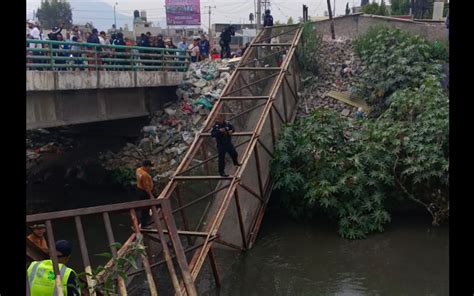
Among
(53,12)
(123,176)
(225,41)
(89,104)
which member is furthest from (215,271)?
(53,12)

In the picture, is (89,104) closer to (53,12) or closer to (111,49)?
(111,49)

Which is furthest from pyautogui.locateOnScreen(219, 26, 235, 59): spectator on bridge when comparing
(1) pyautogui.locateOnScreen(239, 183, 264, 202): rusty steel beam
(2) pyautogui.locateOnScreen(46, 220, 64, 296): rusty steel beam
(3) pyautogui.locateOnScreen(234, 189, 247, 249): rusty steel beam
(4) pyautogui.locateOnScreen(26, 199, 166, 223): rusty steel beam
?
(2) pyautogui.locateOnScreen(46, 220, 64, 296): rusty steel beam

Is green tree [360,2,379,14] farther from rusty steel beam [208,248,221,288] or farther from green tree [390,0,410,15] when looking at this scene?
rusty steel beam [208,248,221,288]

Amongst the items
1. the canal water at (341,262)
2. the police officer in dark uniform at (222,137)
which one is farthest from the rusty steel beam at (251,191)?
the canal water at (341,262)

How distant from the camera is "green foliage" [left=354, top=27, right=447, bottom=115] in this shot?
14.6m

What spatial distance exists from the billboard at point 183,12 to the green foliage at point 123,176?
2186 centimetres

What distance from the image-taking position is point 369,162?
475 inches

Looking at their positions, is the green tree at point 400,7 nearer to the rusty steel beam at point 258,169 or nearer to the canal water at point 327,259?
the canal water at point 327,259

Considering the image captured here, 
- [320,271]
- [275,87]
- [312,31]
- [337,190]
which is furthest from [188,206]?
[312,31]

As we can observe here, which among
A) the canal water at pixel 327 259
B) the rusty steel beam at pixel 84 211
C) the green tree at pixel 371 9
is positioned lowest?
the canal water at pixel 327 259

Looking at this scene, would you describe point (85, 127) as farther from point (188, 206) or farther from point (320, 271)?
point (320, 271)

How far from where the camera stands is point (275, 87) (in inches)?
512

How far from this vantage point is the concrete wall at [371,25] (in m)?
18.4
